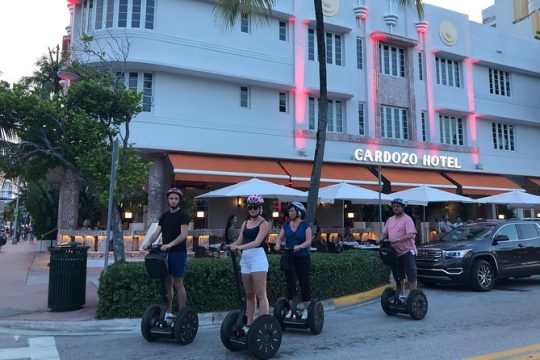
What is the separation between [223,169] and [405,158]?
934 centimetres

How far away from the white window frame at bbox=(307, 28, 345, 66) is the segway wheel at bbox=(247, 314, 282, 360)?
16331 mm

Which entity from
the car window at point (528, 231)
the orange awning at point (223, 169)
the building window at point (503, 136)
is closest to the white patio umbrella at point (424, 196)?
the orange awning at point (223, 169)

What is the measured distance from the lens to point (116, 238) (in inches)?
389

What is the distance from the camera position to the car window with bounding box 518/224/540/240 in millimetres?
11773

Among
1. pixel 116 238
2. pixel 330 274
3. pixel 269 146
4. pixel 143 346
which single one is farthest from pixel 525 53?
pixel 143 346

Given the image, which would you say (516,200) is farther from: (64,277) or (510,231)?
(64,277)

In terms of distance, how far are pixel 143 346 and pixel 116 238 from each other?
3.97 metres

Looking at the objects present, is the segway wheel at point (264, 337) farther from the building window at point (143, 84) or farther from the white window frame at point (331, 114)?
the white window frame at point (331, 114)

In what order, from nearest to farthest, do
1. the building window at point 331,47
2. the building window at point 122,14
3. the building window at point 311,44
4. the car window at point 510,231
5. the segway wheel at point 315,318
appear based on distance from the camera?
the segway wheel at point 315,318
the car window at point 510,231
the building window at point 122,14
the building window at point 311,44
the building window at point 331,47

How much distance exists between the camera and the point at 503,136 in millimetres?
25984

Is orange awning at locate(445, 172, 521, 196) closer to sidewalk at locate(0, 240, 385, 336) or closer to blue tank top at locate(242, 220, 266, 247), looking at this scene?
sidewalk at locate(0, 240, 385, 336)

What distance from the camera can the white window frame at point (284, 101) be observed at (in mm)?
19609

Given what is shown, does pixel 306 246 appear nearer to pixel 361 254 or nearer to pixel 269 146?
pixel 361 254

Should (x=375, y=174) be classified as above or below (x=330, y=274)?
above
